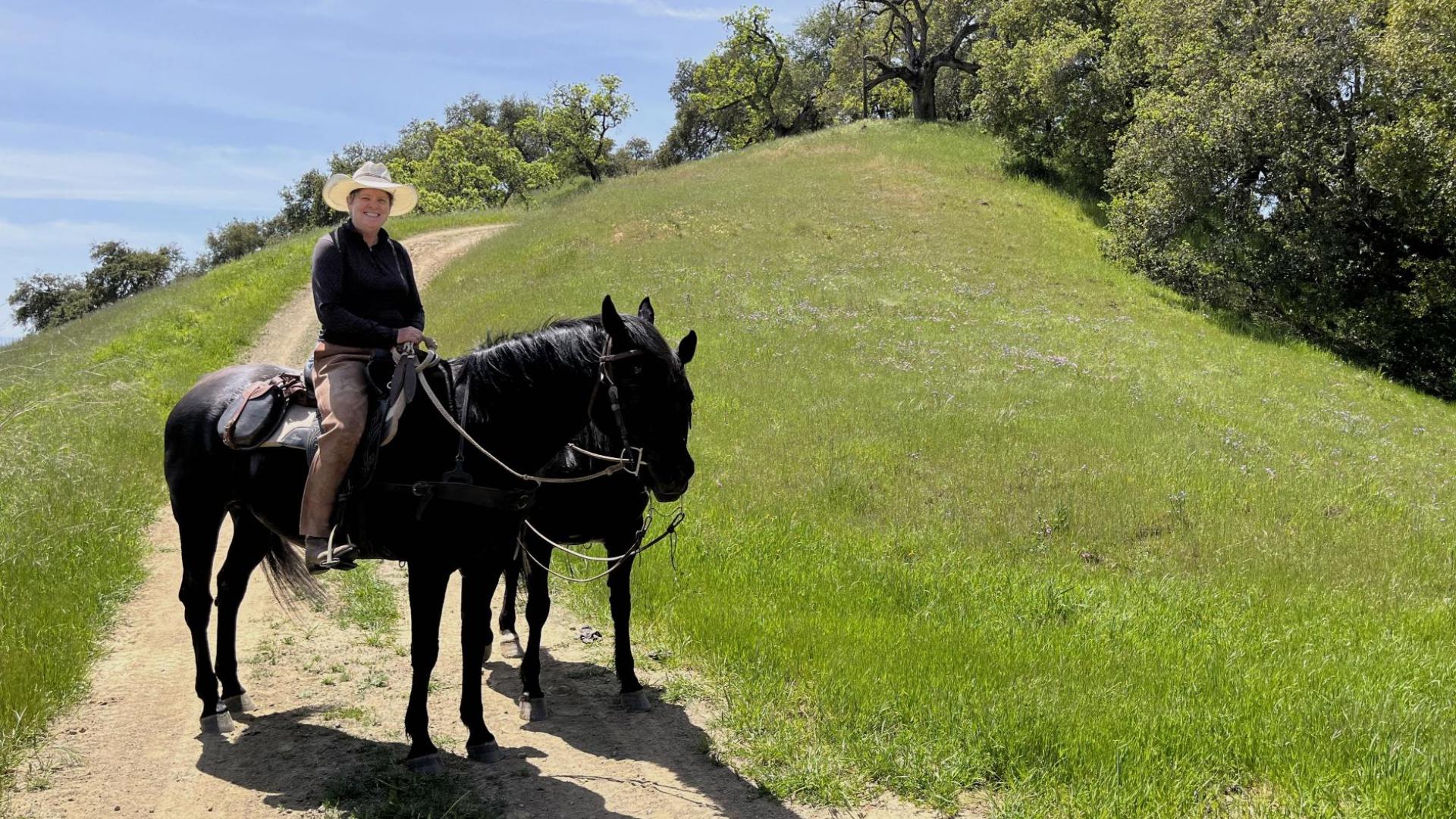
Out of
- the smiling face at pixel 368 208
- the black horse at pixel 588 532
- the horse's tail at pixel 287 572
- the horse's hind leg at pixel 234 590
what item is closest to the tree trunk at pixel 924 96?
the black horse at pixel 588 532

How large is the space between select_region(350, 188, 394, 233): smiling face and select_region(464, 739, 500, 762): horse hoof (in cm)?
314

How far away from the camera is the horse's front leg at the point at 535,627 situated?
18.9 feet

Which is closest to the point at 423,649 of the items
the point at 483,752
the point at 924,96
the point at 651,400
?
the point at 483,752

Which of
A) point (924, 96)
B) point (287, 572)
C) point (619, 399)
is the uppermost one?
point (924, 96)

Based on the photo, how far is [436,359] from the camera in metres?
4.96

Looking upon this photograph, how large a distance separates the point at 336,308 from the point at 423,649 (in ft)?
6.60

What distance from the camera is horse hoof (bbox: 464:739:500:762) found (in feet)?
16.5

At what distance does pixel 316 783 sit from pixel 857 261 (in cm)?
2341

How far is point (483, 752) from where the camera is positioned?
198 inches

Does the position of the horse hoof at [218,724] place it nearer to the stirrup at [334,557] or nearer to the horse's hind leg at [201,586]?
the horse's hind leg at [201,586]

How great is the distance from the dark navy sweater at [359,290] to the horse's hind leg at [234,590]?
1.64 m

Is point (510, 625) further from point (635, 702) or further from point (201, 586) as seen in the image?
point (201, 586)

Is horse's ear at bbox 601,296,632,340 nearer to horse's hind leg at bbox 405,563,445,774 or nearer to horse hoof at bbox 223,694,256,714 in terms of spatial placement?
horse's hind leg at bbox 405,563,445,774

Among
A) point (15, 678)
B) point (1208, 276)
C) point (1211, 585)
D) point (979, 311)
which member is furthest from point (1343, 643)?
point (1208, 276)
